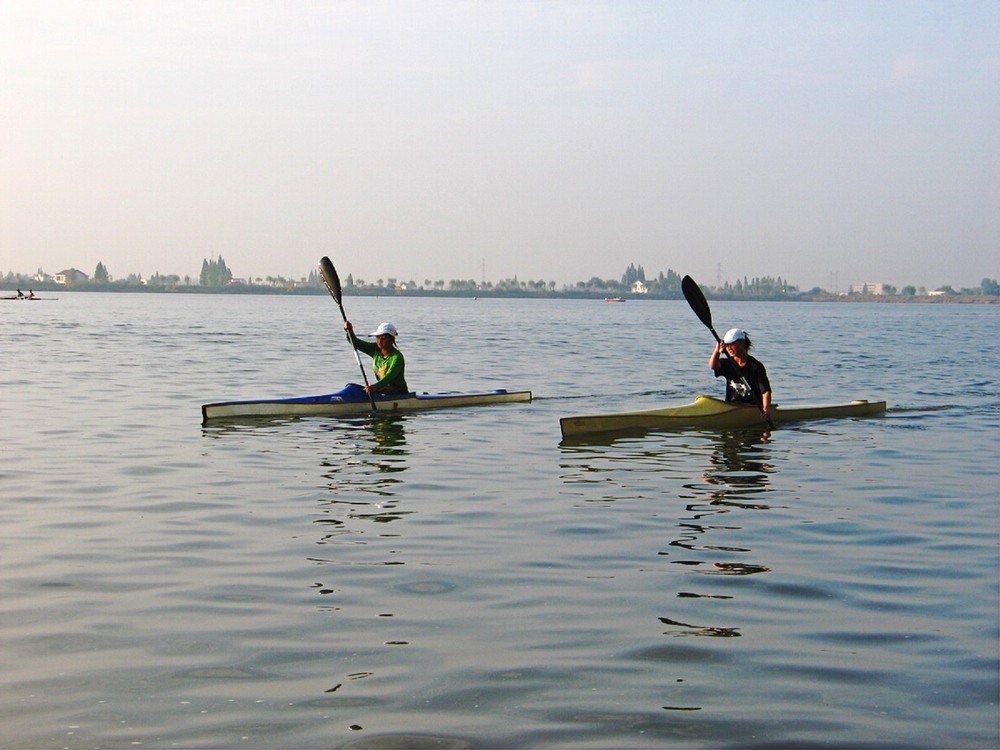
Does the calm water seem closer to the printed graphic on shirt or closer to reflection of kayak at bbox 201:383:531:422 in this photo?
reflection of kayak at bbox 201:383:531:422

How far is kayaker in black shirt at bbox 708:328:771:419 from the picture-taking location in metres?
15.8

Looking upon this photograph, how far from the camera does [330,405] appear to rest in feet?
58.0

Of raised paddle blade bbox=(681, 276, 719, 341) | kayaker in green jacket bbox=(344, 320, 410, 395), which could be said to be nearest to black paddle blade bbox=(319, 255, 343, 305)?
kayaker in green jacket bbox=(344, 320, 410, 395)

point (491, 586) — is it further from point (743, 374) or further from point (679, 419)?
point (743, 374)

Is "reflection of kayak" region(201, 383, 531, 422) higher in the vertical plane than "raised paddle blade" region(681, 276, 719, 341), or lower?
lower

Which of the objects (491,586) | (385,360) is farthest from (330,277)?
(491,586)

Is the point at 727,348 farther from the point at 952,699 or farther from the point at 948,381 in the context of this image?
the point at 948,381

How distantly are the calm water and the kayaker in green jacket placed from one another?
1.32 meters

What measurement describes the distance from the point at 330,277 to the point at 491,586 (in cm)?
1330

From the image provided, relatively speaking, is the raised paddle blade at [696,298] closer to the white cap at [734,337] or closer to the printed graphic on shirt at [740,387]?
the printed graphic on shirt at [740,387]

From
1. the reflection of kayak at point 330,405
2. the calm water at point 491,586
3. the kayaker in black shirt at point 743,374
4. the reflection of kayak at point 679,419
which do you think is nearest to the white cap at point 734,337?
the kayaker in black shirt at point 743,374

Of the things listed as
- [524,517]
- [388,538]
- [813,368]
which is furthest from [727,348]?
[813,368]

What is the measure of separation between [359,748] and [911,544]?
5631mm

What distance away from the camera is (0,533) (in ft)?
30.2
